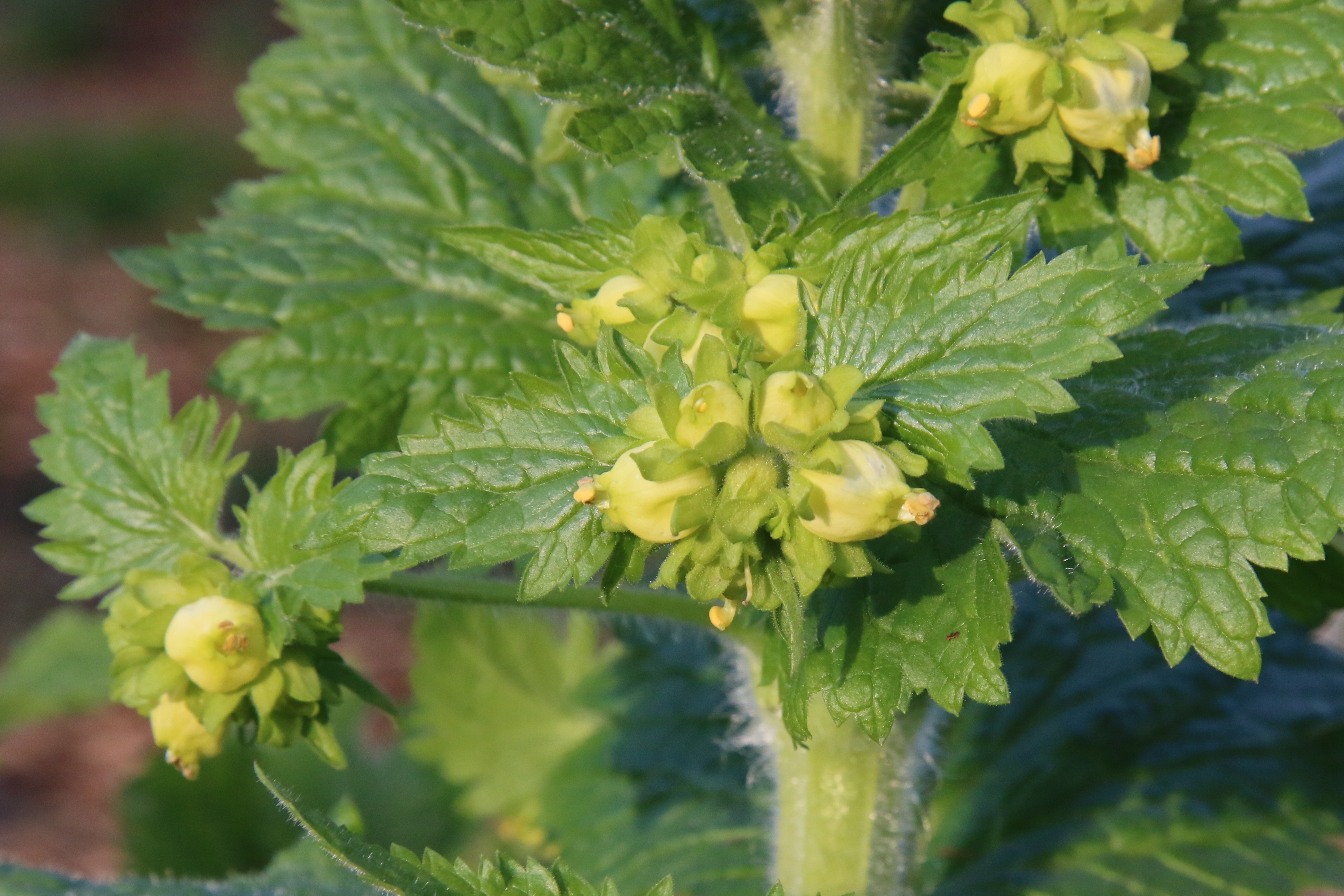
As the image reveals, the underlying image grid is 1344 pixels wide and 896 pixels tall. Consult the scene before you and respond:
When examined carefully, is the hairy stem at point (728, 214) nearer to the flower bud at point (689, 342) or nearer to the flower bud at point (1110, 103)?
the flower bud at point (689, 342)

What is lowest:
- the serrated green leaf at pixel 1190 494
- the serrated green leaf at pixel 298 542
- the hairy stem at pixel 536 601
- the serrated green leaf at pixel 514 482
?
the hairy stem at pixel 536 601

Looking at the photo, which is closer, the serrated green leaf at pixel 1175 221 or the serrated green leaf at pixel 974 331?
the serrated green leaf at pixel 974 331

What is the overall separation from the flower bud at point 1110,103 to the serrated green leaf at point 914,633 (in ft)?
1.58

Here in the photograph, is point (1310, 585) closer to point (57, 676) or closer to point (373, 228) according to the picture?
point (373, 228)

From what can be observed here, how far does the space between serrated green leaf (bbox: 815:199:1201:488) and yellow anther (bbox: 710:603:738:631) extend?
10.3 inches

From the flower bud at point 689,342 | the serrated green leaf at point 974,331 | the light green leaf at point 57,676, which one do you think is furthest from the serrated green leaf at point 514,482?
the light green leaf at point 57,676

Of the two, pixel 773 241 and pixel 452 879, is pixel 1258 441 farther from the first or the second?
pixel 452 879

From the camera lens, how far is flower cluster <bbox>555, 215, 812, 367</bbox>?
1.45m

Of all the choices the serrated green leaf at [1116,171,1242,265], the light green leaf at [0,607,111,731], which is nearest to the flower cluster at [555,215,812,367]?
the serrated green leaf at [1116,171,1242,265]

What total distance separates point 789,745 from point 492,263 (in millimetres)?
885

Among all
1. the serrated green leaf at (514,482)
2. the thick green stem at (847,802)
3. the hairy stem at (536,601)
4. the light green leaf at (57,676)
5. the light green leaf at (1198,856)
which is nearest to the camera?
the serrated green leaf at (514,482)

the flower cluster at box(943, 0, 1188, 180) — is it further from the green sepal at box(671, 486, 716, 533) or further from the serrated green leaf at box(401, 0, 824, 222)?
the green sepal at box(671, 486, 716, 533)

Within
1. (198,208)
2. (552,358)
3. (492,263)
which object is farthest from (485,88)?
(198,208)

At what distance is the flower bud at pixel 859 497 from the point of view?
1266 mm
